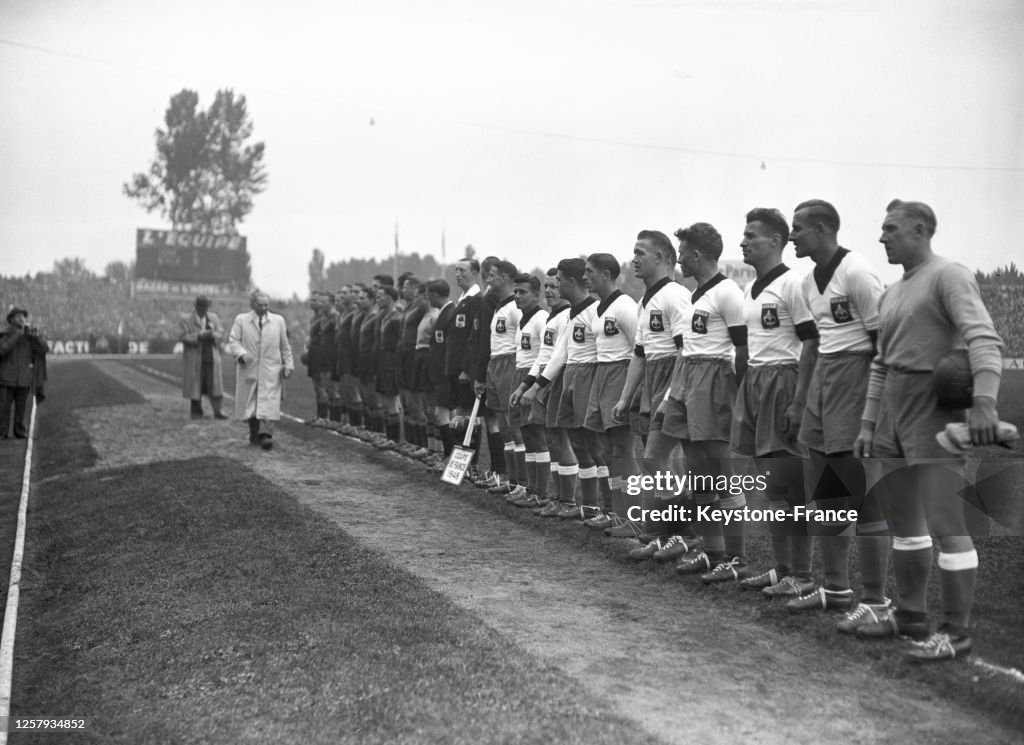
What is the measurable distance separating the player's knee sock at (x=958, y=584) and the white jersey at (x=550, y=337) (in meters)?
4.68

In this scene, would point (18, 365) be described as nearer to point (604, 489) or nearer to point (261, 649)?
point (604, 489)

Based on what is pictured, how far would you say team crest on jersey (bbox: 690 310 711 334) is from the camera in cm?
704

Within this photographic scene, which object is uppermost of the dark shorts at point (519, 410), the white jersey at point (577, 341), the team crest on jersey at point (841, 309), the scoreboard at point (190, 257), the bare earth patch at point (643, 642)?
the scoreboard at point (190, 257)

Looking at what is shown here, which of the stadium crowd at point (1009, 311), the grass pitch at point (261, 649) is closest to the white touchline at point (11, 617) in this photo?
the grass pitch at point (261, 649)

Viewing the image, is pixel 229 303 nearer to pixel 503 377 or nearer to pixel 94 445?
pixel 94 445

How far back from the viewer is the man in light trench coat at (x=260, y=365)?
14539mm

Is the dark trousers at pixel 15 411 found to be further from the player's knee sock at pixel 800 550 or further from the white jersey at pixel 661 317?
the player's knee sock at pixel 800 550

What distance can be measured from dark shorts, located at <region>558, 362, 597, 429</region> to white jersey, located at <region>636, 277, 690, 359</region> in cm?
93

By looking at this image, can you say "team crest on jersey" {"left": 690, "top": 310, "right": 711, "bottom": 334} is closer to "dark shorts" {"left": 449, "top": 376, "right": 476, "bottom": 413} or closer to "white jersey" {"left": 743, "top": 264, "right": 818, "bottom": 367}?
"white jersey" {"left": 743, "top": 264, "right": 818, "bottom": 367}

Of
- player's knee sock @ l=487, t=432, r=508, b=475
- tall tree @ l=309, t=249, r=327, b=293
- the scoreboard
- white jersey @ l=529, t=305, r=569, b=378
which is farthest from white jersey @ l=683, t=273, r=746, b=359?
tall tree @ l=309, t=249, r=327, b=293

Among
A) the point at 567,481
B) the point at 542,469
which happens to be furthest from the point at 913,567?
the point at 542,469

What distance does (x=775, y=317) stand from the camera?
6352mm

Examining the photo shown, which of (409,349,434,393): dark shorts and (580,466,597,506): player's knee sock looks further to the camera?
(409,349,434,393): dark shorts

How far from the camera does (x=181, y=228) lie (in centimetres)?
7019
